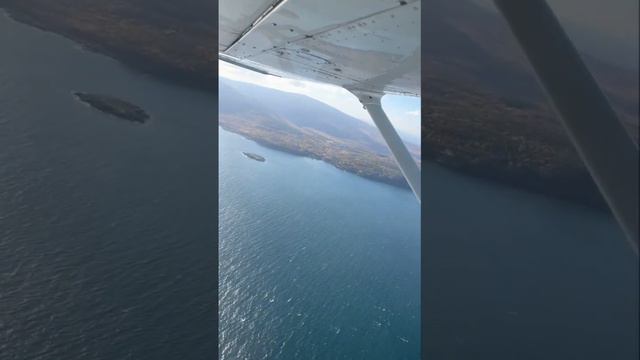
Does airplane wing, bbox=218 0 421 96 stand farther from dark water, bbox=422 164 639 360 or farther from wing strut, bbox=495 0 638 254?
wing strut, bbox=495 0 638 254

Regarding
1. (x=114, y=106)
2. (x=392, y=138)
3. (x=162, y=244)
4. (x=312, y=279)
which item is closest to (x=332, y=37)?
(x=114, y=106)

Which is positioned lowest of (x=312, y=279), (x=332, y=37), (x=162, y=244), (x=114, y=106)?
(x=312, y=279)

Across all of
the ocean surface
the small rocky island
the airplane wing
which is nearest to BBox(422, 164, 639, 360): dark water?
the ocean surface

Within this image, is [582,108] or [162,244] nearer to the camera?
[582,108]

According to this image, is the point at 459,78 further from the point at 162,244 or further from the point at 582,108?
the point at 162,244

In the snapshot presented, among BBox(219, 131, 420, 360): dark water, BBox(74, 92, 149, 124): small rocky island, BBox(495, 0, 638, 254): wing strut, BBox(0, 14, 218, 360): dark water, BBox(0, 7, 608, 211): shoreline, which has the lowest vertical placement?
BBox(219, 131, 420, 360): dark water

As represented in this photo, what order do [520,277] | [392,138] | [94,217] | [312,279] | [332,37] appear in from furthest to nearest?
[312,279] < [392,138] < [332,37] < [94,217] < [520,277]
